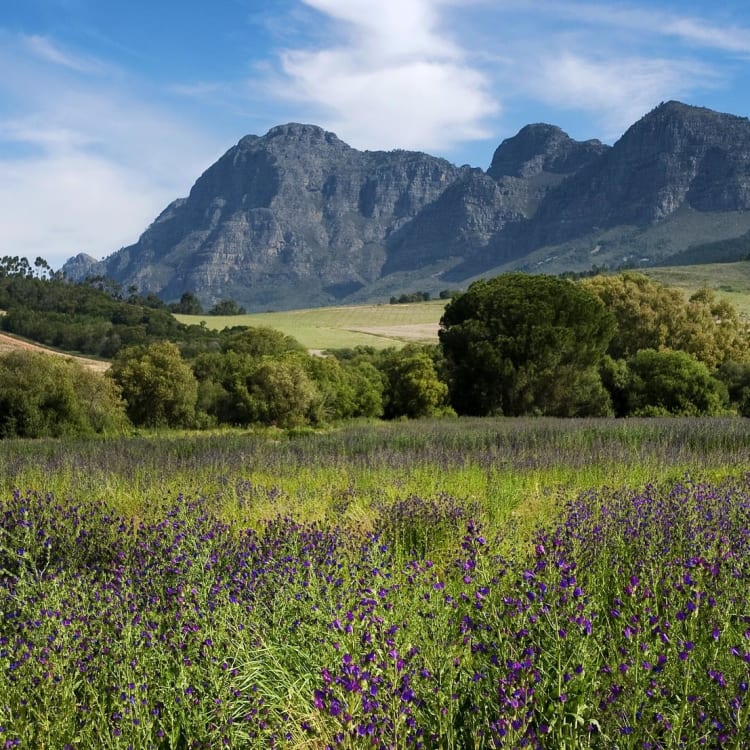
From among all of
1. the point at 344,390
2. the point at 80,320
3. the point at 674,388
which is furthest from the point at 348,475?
the point at 80,320

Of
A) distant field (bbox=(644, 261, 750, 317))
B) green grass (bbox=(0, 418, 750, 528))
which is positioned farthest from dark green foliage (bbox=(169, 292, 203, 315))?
green grass (bbox=(0, 418, 750, 528))

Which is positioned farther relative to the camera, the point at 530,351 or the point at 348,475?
the point at 530,351

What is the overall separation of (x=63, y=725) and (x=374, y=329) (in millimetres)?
82831

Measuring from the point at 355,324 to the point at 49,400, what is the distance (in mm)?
65531

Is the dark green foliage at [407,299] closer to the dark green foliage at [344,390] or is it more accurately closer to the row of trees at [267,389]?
the row of trees at [267,389]

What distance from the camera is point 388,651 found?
3072mm

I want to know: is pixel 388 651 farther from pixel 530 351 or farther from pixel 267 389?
pixel 530 351

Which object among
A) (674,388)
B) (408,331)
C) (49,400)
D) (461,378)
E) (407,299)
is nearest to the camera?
(49,400)

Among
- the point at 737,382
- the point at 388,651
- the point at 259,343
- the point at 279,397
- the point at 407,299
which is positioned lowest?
the point at 737,382

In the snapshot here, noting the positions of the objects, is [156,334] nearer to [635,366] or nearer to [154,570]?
[635,366]

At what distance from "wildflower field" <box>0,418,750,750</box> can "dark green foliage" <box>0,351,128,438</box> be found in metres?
22.0

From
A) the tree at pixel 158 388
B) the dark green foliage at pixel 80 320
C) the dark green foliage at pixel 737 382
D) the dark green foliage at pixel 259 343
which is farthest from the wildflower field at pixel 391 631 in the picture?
the dark green foliage at pixel 80 320

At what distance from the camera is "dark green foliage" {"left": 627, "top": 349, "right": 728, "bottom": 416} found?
1325 inches

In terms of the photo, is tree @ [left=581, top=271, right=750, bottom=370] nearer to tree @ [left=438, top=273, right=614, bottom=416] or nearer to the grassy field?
tree @ [left=438, top=273, right=614, bottom=416]
